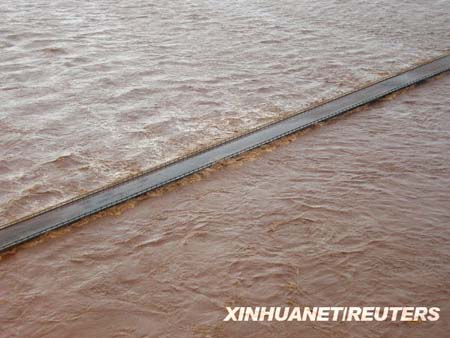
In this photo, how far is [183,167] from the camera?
3783 millimetres

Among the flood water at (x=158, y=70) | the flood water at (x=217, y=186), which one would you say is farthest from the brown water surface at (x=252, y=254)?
the flood water at (x=158, y=70)

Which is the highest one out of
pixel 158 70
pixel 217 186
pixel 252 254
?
pixel 158 70

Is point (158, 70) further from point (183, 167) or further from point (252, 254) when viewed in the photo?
point (252, 254)

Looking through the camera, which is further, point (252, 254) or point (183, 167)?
point (183, 167)

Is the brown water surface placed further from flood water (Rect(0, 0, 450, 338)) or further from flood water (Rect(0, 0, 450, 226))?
flood water (Rect(0, 0, 450, 226))

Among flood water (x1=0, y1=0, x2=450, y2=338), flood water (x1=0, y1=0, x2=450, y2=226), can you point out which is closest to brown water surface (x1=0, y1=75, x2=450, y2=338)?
flood water (x1=0, y1=0, x2=450, y2=338)

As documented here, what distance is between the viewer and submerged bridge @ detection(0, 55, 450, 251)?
3.12 metres

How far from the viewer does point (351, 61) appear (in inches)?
238

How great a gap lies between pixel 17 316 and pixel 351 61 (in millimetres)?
4945

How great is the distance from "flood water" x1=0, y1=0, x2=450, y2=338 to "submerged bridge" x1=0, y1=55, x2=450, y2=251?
0.30 feet

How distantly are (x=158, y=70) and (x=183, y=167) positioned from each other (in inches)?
91.4

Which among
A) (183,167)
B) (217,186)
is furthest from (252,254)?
(183,167)

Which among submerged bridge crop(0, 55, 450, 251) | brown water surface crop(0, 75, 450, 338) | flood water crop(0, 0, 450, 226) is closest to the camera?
brown water surface crop(0, 75, 450, 338)

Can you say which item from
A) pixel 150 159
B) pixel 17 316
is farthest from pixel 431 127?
pixel 17 316
